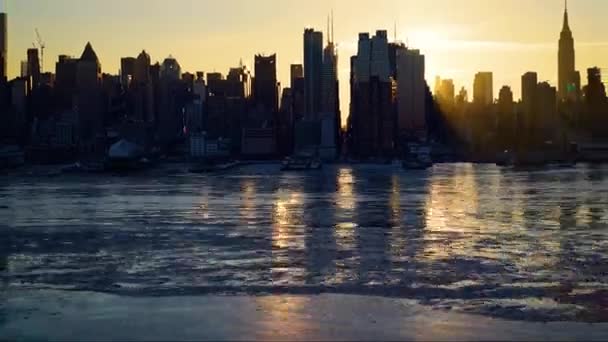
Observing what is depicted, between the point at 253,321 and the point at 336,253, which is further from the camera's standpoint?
the point at 336,253

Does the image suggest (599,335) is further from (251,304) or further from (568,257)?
(568,257)

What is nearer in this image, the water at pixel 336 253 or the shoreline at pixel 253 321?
the shoreline at pixel 253 321

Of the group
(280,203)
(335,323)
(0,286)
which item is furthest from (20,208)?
(335,323)

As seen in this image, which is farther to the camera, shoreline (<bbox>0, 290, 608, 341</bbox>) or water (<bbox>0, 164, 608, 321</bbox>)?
water (<bbox>0, 164, 608, 321</bbox>)
